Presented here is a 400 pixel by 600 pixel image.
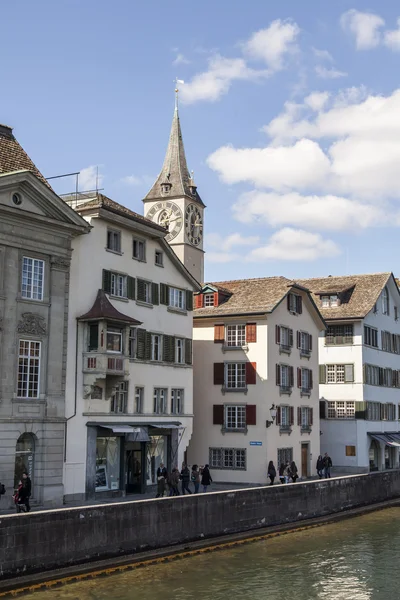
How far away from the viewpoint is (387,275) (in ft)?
205

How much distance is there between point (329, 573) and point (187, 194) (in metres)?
72.1

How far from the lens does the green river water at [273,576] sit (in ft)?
82.0

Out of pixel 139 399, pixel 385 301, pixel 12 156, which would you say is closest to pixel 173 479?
pixel 139 399

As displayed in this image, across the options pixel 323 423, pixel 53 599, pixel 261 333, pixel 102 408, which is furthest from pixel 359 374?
pixel 53 599

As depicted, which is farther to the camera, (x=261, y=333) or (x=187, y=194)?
(x=187, y=194)

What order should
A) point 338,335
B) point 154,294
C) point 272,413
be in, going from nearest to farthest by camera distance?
point 154,294 → point 272,413 → point 338,335

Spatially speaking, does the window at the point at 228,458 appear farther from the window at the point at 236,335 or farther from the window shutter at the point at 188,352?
the window shutter at the point at 188,352

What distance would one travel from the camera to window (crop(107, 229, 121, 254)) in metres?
39.6

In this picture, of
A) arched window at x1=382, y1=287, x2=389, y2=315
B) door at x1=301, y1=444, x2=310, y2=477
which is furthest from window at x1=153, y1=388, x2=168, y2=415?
arched window at x1=382, y1=287, x2=389, y2=315

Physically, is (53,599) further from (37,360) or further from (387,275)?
(387,275)

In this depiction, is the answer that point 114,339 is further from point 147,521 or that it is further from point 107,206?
point 147,521

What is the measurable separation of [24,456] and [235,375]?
18.4 metres

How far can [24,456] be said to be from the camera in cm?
3369


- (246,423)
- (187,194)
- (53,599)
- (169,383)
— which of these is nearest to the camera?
(53,599)
